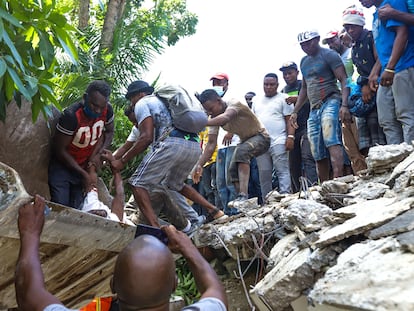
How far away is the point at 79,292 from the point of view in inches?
140

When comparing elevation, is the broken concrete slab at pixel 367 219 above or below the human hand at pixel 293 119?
below

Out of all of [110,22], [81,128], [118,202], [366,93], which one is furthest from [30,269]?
[110,22]

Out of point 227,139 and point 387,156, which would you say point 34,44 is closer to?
point 387,156

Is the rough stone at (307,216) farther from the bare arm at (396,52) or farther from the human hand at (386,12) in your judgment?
the human hand at (386,12)

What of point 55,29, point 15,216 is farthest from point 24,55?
point 15,216

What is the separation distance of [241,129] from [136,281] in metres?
4.87

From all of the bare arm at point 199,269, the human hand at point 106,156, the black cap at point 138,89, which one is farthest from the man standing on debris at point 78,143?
the bare arm at point 199,269

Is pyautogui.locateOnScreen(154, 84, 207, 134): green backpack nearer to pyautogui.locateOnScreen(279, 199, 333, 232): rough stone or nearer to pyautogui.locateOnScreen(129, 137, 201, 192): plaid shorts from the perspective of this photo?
pyautogui.locateOnScreen(129, 137, 201, 192): plaid shorts

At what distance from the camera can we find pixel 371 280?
6.30ft

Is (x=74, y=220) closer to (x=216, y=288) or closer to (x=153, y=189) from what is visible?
(x=216, y=288)

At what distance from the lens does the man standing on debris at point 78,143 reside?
13.0ft

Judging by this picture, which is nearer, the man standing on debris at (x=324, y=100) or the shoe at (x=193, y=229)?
the shoe at (x=193, y=229)

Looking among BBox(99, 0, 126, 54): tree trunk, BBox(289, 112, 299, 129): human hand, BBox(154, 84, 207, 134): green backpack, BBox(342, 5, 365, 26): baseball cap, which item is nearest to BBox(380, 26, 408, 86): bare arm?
BBox(342, 5, 365, 26): baseball cap

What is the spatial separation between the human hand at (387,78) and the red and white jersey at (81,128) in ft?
7.79
